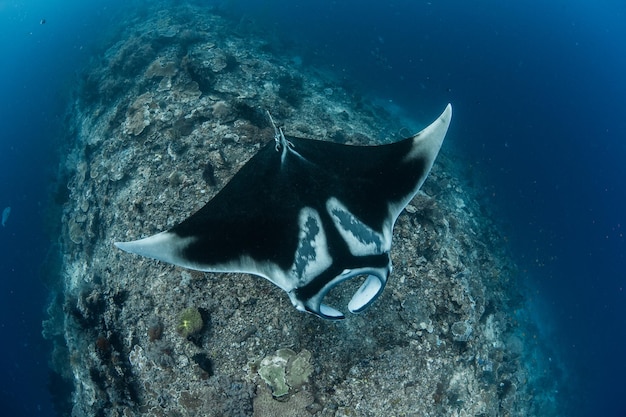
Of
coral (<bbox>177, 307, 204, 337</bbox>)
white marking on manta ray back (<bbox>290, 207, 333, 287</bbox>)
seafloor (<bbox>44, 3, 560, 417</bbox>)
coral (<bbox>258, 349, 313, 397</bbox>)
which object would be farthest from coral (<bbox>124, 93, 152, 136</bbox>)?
white marking on manta ray back (<bbox>290, 207, 333, 287</bbox>)

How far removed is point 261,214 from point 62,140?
45.9 ft

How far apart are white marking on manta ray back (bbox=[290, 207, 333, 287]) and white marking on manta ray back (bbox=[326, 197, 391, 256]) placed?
6.4 inches

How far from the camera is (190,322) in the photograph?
16.0ft

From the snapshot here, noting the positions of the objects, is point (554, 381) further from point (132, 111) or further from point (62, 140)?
point (62, 140)

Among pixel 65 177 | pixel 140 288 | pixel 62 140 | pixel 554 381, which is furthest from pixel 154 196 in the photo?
pixel 554 381

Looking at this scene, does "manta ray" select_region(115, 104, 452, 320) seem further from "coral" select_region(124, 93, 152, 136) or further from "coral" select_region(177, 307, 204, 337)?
"coral" select_region(124, 93, 152, 136)

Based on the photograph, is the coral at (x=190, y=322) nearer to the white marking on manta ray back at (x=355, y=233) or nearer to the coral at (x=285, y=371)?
the coral at (x=285, y=371)

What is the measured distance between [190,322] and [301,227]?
2.78 metres

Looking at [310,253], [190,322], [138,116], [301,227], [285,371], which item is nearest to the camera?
[310,253]

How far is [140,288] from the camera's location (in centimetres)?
551

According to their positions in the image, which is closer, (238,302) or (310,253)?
(310,253)

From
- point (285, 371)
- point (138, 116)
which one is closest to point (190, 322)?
point (285, 371)

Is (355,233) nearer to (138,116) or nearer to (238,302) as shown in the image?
(238,302)

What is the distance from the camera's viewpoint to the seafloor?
4727 mm
